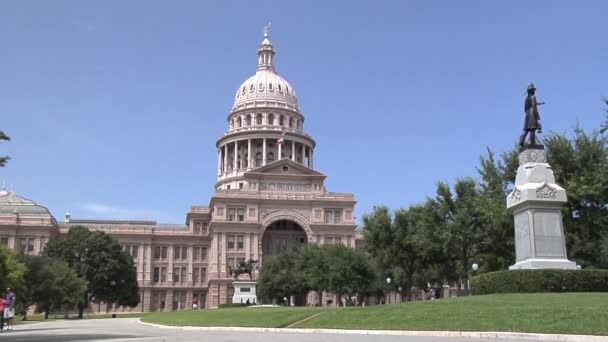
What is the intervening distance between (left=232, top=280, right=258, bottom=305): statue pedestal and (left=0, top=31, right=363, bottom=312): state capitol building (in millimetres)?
22953

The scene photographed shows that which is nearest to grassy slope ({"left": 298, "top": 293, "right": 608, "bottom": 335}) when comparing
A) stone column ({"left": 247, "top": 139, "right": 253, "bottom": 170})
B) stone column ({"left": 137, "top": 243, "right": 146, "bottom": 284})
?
stone column ({"left": 137, "top": 243, "right": 146, "bottom": 284})

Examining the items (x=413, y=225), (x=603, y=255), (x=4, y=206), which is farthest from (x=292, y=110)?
(x=603, y=255)

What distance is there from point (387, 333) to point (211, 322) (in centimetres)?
1487

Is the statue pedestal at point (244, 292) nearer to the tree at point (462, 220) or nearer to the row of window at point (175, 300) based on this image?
the tree at point (462, 220)

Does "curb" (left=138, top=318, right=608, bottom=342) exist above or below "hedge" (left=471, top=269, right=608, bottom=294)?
below

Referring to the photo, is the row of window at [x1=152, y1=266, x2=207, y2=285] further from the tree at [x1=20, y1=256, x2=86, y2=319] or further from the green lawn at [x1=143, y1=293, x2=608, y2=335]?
the green lawn at [x1=143, y1=293, x2=608, y2=335]

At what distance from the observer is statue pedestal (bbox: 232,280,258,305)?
8287 cm

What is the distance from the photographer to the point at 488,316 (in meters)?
24.3

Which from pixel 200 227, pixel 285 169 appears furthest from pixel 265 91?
pixel 200 227

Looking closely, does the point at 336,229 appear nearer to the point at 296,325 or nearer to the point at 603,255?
the point at 603,255

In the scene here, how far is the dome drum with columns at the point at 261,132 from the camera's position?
140375 mm

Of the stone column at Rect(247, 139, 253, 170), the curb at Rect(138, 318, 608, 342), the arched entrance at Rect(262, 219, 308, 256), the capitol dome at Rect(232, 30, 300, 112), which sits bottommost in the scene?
the curb at Rect(138, 318, 608, 342)

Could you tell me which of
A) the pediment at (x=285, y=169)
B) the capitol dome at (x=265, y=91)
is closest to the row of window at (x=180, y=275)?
the pediment at (x=285, y=169)

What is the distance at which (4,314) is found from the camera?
36.1 metres
